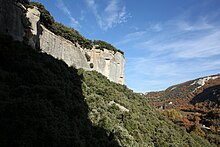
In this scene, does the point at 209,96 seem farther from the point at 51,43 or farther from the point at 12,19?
the point at 12,19

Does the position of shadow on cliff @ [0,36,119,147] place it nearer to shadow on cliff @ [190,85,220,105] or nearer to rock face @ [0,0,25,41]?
rock face @ [0,0,25,41]

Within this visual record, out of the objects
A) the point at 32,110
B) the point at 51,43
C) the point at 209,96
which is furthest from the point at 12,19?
the point at 209,96

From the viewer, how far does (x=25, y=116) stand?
8.12m

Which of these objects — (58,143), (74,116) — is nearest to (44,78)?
(74,116)

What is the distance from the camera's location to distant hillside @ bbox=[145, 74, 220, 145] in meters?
83.4

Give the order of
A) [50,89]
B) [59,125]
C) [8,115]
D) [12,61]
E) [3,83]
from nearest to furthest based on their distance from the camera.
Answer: [8,115], [59,125], [3,83], [50,89], [12,61]

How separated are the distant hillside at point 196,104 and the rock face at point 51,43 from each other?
3590 cm

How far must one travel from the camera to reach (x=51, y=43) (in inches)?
1037

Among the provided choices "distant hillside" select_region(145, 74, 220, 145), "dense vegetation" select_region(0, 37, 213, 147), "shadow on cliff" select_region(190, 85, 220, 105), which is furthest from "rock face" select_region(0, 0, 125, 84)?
"shadow on cliff" select_region(190, 85, 220, 105)

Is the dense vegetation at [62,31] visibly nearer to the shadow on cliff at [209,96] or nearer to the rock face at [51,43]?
the rock face at [51,43]

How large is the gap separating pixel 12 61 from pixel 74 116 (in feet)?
17.4

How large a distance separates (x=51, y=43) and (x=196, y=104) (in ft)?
408

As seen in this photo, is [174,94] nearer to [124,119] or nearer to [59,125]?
[124,119]

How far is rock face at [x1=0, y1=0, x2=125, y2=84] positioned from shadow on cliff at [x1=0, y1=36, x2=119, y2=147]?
2.37 m
